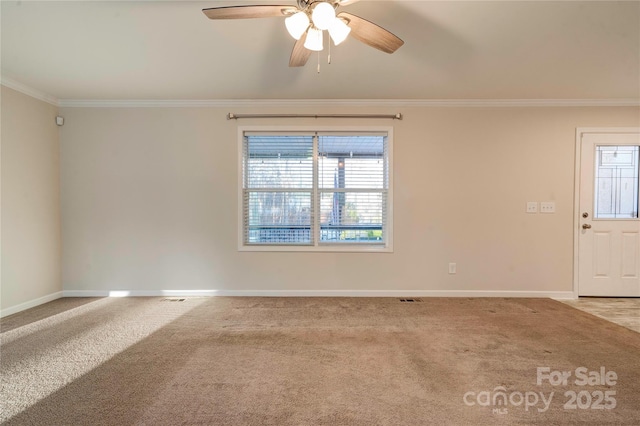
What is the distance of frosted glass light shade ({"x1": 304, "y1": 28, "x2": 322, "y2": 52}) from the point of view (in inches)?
65.6

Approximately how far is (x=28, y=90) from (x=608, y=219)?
7134 mm

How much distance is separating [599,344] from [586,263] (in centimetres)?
164

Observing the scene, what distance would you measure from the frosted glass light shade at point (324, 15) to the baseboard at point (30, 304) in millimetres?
4127

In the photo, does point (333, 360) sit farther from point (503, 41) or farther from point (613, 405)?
point (503, 41)

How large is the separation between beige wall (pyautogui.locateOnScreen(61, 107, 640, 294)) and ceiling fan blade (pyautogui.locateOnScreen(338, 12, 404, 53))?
1591 mm

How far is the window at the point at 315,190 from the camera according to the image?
138 inches

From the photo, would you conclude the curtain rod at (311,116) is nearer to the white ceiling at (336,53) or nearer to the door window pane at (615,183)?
the white ceiling at (336,53)

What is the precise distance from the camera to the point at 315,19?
146 cm

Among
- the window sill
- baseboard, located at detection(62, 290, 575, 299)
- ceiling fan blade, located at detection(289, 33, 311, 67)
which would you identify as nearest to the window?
the window sill

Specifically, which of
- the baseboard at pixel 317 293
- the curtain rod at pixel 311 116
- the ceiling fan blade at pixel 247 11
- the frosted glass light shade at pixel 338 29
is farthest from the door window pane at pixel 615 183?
the ceiling fan blade at pixel 247 11

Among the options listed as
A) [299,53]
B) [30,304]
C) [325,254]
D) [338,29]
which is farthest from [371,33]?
[30,304]

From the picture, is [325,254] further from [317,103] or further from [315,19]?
[315,19]

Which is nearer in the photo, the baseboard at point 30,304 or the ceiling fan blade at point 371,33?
the ceiling fan blade at point 371,33

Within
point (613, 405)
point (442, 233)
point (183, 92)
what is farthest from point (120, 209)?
point (613, 405)
